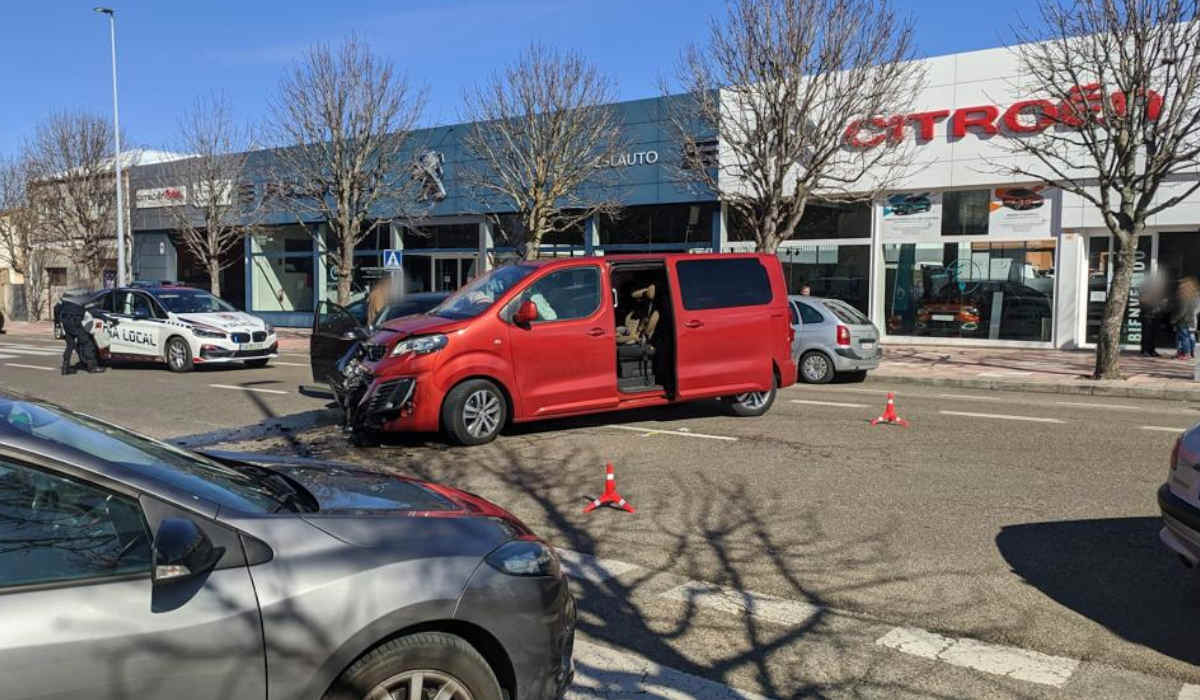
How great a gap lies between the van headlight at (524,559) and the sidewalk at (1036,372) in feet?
44.3

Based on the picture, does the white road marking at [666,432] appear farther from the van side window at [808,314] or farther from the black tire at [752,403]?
the van side window at [808,314]

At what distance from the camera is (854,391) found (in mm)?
14094

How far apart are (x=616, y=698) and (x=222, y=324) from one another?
1519 centimetres

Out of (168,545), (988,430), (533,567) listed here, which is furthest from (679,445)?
(168,545)

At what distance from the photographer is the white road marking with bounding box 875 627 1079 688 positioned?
13.0ft

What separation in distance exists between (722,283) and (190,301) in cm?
1232

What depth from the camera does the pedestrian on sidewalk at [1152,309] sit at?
1875cm

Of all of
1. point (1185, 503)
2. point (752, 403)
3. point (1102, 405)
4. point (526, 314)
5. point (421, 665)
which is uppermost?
point (526, 314)

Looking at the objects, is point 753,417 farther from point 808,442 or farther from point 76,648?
point 76,648

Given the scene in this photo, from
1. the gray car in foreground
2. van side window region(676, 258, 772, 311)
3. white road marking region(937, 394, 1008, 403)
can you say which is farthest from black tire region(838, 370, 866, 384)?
the gray car in foreground

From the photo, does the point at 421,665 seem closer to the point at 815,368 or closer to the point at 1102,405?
the point at 1102,405

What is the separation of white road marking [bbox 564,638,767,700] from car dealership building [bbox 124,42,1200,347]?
57.4ft

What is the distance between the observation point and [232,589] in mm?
2592

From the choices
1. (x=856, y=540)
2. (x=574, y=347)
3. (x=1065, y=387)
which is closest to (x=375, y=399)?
(x=574, y=347)
